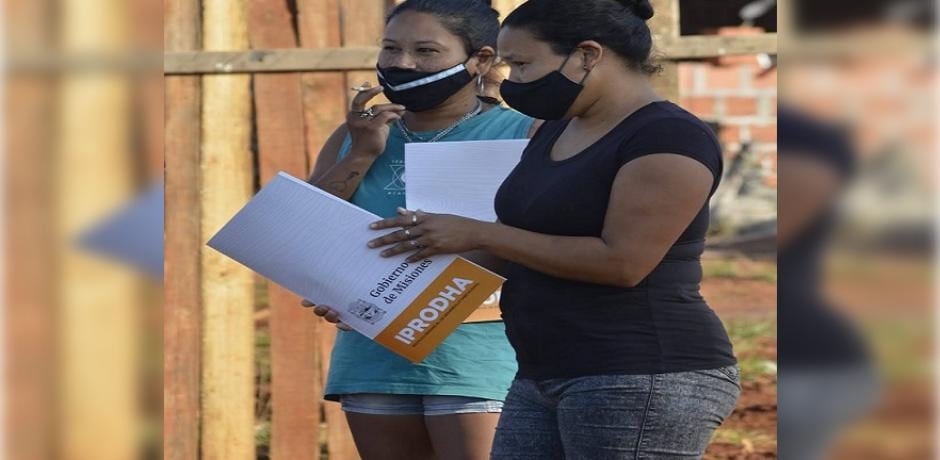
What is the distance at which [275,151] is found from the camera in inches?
192

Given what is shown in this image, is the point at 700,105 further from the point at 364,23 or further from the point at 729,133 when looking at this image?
the point at 364,23

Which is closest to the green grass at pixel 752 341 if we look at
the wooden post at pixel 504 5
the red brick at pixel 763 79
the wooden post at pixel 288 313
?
the red brick at pixel 763 79

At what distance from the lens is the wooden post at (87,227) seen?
0.94 meters

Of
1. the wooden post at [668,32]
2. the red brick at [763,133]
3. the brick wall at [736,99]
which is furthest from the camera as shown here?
the red brick at [763,133]

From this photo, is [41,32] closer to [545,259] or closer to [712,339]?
[545,259]

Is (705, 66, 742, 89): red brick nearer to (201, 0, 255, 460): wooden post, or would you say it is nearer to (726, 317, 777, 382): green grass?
(726, 317, 777, 382): green grass

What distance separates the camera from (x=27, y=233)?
920 millimetres

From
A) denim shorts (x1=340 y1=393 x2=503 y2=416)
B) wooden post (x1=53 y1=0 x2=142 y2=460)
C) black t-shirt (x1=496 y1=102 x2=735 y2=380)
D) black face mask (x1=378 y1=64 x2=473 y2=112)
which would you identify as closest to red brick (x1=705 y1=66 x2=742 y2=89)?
black face mask (x1=378 y1=64 x2=473 y2=112)

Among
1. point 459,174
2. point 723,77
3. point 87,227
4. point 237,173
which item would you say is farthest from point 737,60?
point 87,227

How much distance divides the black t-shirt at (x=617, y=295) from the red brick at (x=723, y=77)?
2516 mm

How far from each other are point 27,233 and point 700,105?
438cm

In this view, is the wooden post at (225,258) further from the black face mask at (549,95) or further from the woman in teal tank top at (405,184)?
the black face mask at (549,95)

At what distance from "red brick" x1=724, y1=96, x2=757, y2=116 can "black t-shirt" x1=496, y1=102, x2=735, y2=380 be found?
8.80 feet

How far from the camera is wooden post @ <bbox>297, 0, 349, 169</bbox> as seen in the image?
487cm
